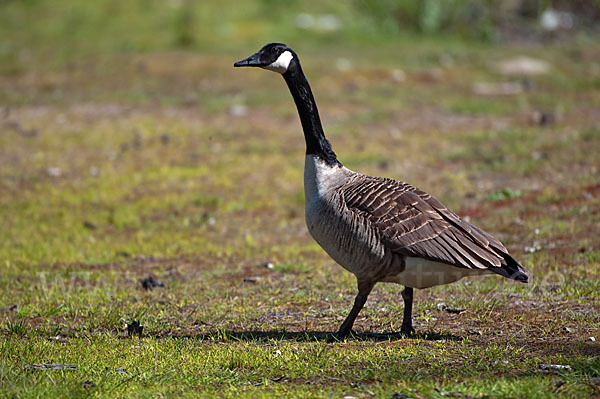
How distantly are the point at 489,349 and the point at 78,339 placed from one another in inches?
127

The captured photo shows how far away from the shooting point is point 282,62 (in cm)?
622

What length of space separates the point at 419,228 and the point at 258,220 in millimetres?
5268

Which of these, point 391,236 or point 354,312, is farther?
point 354,312

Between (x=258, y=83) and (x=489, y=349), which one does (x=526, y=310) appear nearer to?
(x=489, y=349)

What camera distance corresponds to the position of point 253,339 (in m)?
5.86

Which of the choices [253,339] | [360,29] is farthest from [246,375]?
[360,29]

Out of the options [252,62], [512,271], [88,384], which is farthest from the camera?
[252,62]

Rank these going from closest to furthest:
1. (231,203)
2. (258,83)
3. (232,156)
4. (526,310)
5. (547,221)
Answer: (526,310)
(547,221)
(231,203)
(232,156)
(258,83)

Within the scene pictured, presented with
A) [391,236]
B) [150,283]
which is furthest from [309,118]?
[150,283]

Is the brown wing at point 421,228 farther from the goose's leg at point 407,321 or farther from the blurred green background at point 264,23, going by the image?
the blurred green background at point 264,23

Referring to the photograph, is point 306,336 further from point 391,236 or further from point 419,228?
point 419,228

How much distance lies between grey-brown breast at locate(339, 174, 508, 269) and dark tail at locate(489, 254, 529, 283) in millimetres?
37

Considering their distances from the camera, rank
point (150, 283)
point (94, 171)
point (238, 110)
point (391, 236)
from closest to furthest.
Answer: point (391, 236), point (150, 283), point (94, 171), point (238, 110)

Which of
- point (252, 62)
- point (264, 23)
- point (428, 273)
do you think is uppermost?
point (264, 23)
